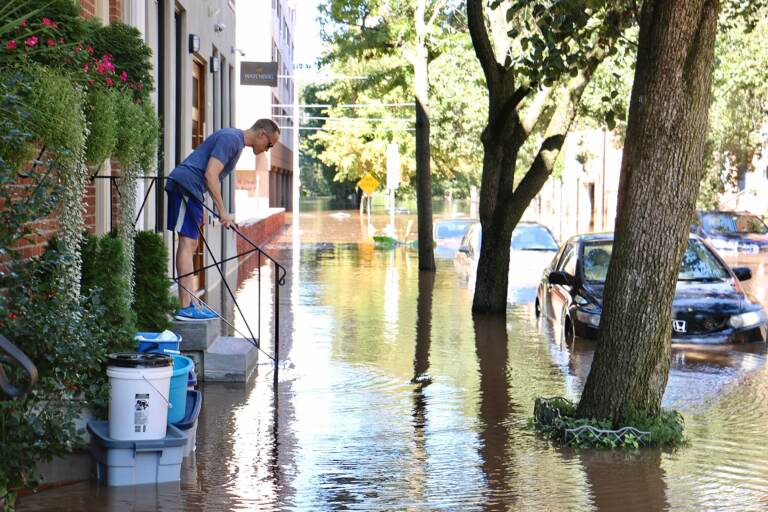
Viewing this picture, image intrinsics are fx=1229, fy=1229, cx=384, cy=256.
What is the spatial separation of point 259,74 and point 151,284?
17.6 metres

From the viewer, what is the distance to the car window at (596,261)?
14562mm

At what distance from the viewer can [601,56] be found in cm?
1599

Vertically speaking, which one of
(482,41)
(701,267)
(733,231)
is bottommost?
(733,231)

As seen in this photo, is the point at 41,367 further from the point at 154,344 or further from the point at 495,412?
the point at 495,412

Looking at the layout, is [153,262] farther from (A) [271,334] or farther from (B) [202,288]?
(B) [202,288]

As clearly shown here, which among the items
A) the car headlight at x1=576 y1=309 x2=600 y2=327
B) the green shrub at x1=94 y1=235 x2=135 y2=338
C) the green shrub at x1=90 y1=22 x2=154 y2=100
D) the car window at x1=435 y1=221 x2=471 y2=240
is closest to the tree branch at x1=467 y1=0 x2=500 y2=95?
the car headlight at x1=576 y1=309 x2=600 y2=327

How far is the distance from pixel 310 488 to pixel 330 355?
19.1ft

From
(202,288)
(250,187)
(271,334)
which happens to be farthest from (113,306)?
(250,187)

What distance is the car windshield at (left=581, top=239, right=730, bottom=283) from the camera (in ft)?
48.0

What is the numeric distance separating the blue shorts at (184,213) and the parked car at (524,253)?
1176 centimetres

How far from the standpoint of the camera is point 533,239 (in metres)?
25.4

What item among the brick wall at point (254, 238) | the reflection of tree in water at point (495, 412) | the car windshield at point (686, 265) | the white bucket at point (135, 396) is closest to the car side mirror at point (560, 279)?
the car windshield at point (686, 265)

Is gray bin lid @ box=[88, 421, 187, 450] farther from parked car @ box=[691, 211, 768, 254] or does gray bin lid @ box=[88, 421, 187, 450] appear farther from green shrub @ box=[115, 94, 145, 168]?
parked car @ box=[691, 211, 768, 254]

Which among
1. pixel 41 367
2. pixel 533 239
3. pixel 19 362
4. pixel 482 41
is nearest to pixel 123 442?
pixel 41 367
